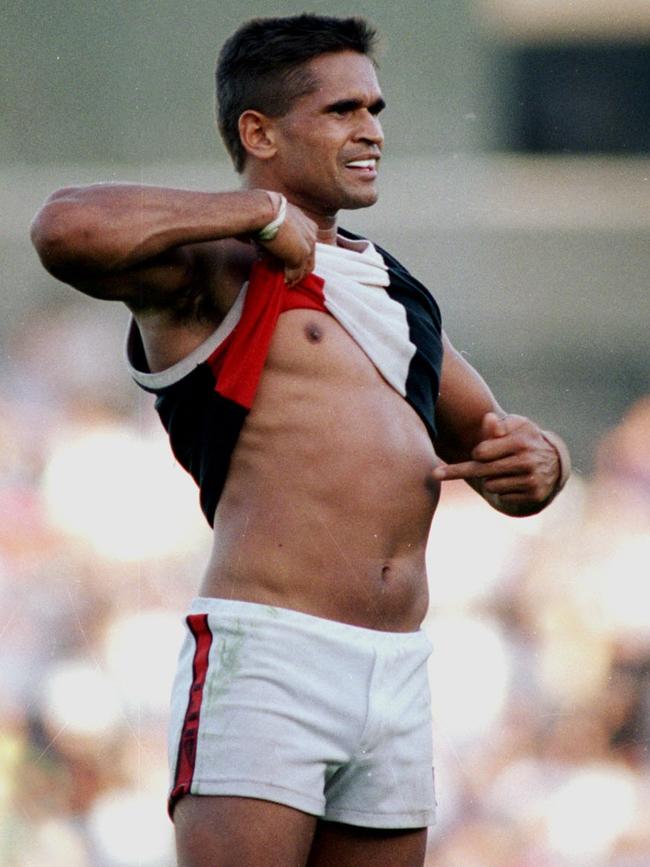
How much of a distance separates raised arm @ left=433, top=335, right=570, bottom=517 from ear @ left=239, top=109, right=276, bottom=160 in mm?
453

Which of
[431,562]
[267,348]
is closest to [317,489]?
[267,348]

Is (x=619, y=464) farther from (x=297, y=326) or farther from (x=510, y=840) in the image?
(x=297, y=326)

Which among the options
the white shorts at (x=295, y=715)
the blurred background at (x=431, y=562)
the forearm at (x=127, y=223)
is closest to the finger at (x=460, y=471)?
the white shorts at (x=295, y=715)

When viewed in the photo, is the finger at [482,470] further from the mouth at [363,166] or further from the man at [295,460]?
the mouth at [363,166]

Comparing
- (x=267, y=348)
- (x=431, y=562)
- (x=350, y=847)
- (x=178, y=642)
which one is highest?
(x=267, y=348)

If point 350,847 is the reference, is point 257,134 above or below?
above

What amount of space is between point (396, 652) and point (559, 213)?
489 centimetres

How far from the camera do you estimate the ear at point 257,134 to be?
2.61 meters

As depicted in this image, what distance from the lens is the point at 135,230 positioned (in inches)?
88.7

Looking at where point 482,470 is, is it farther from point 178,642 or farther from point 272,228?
point 178,642

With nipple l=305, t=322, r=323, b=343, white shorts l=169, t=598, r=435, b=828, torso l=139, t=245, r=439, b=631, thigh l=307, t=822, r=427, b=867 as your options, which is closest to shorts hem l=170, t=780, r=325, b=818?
white shorts l=169, t=598, r=435, b=828

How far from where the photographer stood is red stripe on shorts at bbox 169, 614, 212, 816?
2287mm

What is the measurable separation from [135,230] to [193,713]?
0.69 m

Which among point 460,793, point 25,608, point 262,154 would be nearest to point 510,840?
point 460,793
